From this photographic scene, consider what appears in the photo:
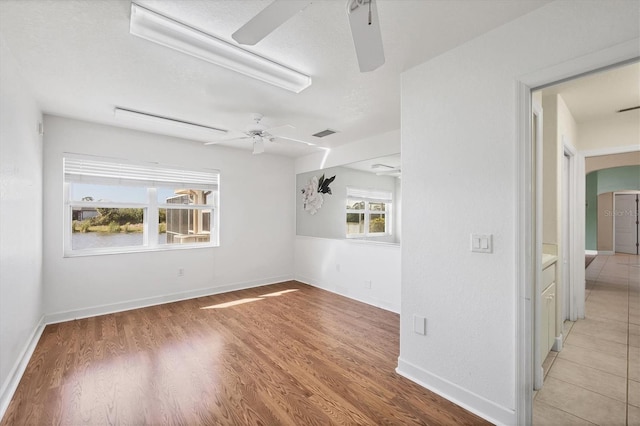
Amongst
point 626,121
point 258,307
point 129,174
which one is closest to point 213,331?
point 258,307

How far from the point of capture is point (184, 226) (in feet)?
14.8

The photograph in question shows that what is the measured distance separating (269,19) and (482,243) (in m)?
1.78

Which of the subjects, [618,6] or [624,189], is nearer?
[618,6]

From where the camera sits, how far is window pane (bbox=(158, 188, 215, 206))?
166 inches

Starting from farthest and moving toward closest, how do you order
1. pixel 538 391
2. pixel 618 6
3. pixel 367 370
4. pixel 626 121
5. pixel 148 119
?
1. pixel 148 119
2. pixel 626 121
3. pixel 367 370
4. pixel 538 391
5. pixel 618 6

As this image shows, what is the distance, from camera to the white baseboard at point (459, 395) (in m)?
1.73

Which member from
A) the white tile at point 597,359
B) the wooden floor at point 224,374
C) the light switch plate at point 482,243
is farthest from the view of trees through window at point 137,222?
the white tile at point 597,359

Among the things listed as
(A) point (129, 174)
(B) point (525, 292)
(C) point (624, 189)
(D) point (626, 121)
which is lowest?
(B) point (525, 292)

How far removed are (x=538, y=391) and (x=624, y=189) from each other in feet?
8.51

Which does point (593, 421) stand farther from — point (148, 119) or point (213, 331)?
point (148, 119)

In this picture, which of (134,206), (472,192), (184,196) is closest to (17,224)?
(134,206)

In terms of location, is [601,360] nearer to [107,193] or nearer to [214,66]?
[214,66]

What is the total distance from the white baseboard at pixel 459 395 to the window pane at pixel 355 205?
8.30 ft

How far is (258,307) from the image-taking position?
3941 mm
